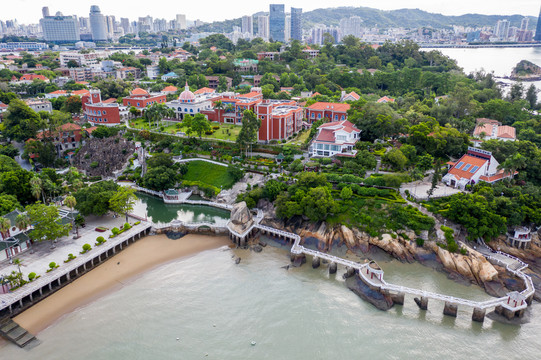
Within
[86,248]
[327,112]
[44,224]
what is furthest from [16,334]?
[327,112]

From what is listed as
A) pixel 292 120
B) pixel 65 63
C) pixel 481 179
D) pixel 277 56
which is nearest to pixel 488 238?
pixel 481 179

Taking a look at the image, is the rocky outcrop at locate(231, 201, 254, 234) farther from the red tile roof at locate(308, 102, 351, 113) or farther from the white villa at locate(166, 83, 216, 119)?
the white villa at locate(166, 83, 216, 119)

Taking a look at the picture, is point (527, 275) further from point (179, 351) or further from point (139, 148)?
point (139, 148)

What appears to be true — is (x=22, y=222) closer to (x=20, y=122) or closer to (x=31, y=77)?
(x=20, y=122)

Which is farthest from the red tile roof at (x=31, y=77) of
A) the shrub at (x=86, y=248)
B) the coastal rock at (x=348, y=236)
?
the coastal rock at (x=348, y=236)

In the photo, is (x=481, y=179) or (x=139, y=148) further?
(x=139, y=148)

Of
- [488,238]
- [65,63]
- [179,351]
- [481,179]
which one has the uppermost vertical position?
[65,63]
